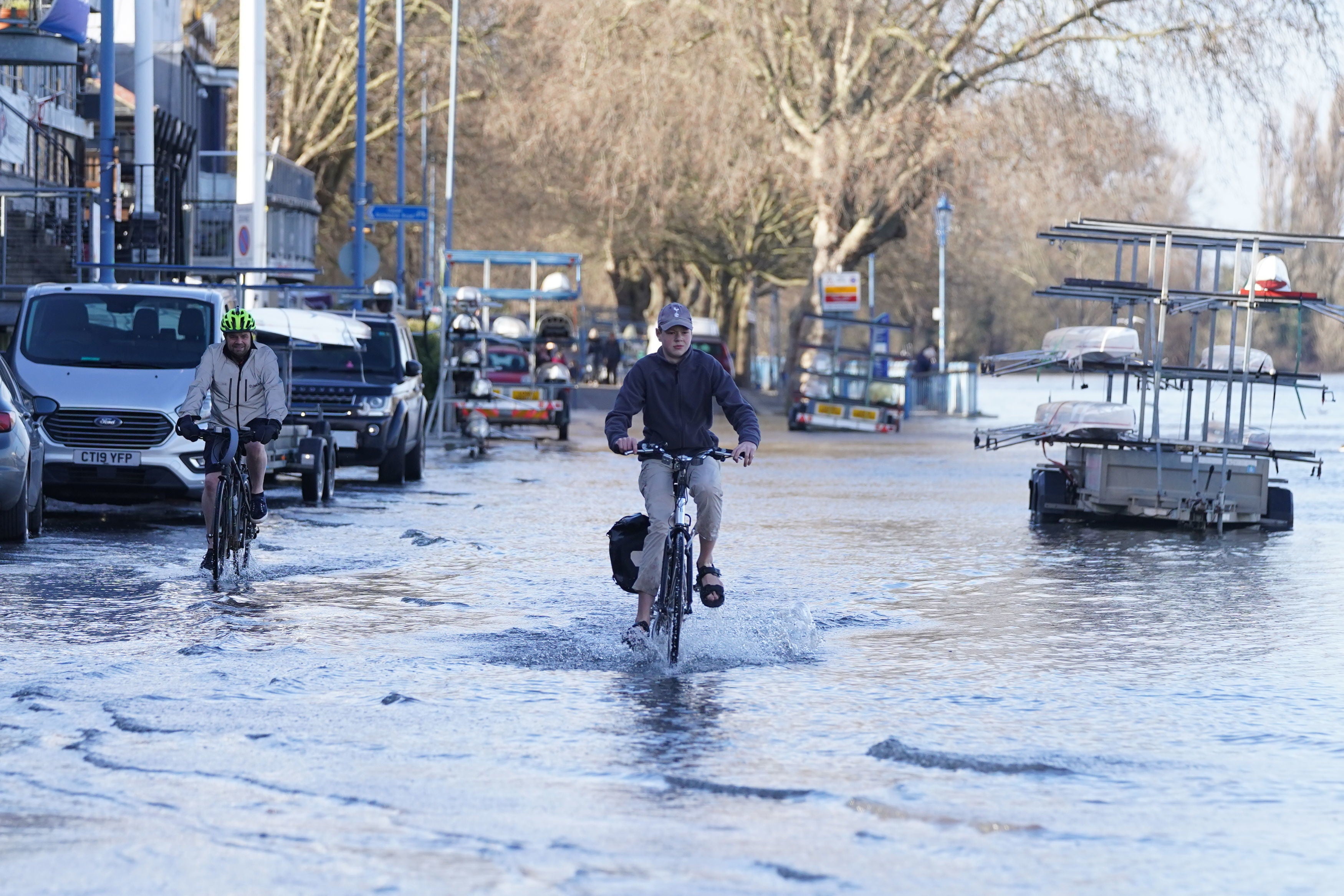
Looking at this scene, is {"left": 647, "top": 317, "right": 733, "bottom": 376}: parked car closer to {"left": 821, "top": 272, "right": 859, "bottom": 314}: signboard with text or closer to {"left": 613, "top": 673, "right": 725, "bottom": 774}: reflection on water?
{"left": 821, "top": 272, "right": 859, "bottom": 314}: signboard with text

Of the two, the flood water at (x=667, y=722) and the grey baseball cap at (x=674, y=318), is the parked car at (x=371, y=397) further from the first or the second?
the grey baseball cap at (x=674, y=318)

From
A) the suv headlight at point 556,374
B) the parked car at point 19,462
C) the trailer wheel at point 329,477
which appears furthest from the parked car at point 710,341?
the parked car at point 19,462

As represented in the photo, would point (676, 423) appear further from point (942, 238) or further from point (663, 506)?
point (942, 238)

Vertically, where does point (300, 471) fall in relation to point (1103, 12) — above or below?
below

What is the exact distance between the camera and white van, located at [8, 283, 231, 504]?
57.7 feet

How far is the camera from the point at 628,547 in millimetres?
10703

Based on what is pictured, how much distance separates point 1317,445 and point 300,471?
19309mm

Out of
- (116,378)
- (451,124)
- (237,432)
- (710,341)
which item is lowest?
(710,341)

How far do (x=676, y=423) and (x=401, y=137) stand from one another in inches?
1589

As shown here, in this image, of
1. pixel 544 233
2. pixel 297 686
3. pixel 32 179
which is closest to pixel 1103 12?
pixel 32 179

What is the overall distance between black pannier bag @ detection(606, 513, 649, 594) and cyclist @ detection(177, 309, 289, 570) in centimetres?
367

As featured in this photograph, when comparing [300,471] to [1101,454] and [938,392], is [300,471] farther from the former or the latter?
[938,392]

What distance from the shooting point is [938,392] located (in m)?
51.7

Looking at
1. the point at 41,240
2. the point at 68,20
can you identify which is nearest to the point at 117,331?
the point at 68,20
